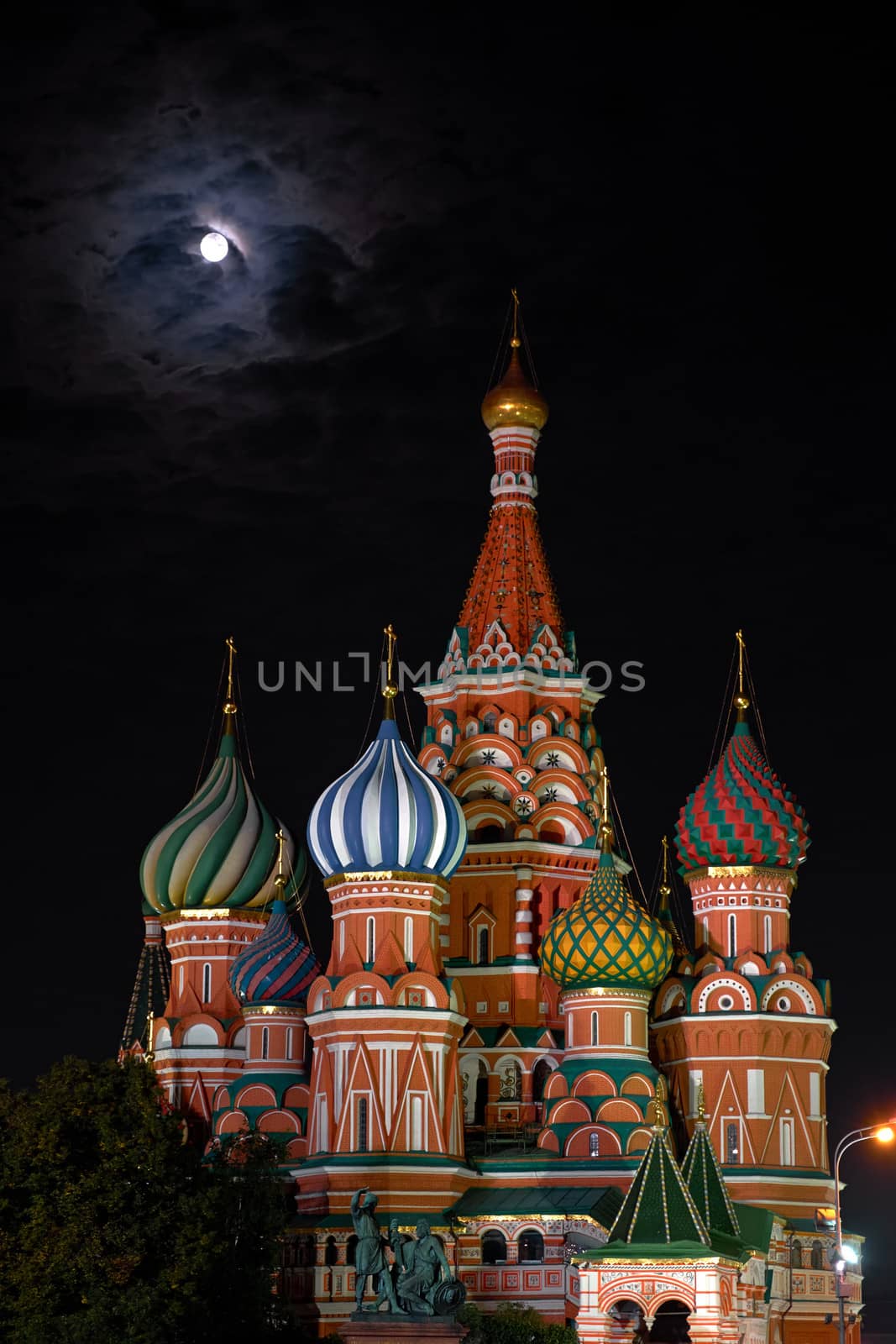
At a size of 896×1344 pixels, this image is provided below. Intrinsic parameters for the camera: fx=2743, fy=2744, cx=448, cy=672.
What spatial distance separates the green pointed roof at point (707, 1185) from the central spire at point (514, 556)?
12.2 meters

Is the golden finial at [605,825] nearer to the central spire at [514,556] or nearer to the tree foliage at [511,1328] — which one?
the central spire at [514,556]

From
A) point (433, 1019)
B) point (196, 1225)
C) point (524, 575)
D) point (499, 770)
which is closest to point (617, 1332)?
point (196, 1225)

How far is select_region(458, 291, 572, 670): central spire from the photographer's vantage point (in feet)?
161

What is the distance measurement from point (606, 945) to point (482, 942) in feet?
12.2

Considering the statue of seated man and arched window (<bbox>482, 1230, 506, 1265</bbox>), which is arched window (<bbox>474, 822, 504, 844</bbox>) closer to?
arched window (<bbox>482, 1230, 506, 1265</bbox>)

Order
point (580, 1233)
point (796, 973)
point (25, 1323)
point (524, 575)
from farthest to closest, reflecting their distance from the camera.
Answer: point (524, 575)
point (796, 973)
point (580, 1233)
point (25, 1323)

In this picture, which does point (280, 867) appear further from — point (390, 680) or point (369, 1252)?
point (369, 1252)

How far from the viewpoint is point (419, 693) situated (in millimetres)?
50000

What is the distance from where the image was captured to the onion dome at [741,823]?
46.3 m

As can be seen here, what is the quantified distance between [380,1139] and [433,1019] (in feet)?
6.74

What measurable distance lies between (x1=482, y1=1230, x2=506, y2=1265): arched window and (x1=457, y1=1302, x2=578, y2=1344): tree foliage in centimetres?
136

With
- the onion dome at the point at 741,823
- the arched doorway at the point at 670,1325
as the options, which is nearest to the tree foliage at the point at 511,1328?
the arched doorway at the point at 670,1325

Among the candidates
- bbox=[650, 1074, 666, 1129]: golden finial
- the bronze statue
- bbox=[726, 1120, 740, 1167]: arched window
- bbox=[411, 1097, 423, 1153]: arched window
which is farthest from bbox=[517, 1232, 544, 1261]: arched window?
the bronze statue

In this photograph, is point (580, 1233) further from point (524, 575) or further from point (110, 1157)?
point (524, 575)
